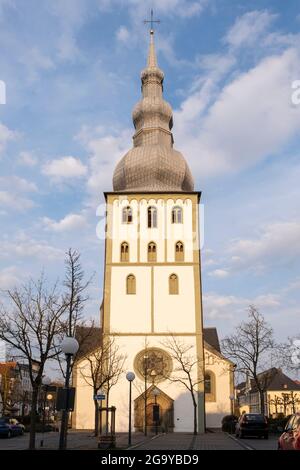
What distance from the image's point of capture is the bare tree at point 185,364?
4472 centimetres

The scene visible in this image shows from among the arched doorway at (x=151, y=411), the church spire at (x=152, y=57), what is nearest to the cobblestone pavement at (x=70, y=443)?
the arched doorway at (x=151, y=411)

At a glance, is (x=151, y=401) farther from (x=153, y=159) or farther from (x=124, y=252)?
(x=153, y=159)

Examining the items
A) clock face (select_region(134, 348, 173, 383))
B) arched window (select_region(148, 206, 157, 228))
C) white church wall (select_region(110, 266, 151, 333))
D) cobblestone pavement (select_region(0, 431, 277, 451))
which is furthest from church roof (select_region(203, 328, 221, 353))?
cobblestone pavement (select_region(0, 431, 277, 451))

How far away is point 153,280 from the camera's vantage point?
155ft

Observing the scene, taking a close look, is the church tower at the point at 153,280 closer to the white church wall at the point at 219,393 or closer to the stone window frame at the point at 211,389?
the stone window frame at the point at 211,389

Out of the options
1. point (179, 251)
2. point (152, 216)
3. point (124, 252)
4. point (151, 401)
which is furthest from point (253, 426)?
point (152, 216)

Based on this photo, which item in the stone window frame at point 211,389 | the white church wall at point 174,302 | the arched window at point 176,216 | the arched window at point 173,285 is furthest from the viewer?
the arched window at point 176,216

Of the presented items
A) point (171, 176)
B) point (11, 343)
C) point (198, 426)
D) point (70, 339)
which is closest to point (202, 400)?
point (198, 426)

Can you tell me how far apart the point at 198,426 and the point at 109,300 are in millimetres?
12175

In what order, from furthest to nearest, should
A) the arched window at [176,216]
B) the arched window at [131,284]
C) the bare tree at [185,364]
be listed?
the arched window at [176,216] < the arched window at [131,284] < the bare tree at [185,364]

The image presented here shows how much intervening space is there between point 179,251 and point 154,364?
9772 millimetres

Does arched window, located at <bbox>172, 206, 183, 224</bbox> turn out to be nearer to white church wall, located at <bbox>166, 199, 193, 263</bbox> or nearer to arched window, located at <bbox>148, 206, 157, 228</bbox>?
white church wall, located at <bbox>166, 199, 193, 263</bbox>

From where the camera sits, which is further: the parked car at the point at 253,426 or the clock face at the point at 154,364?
the clock face at the point at 154,364

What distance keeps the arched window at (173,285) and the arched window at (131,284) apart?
304cm
